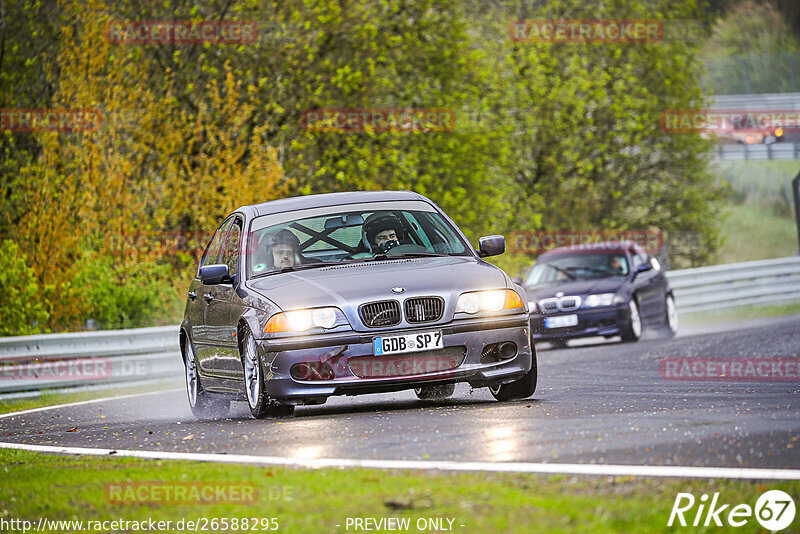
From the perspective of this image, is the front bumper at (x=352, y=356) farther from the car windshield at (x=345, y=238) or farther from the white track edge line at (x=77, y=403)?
the white track edge line at (x=77, y=403)

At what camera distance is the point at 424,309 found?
34.5 feet

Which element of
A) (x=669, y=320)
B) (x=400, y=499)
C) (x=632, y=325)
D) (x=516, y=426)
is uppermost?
(x=400, y=499)

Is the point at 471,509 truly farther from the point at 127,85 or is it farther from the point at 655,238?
the point at 655,238

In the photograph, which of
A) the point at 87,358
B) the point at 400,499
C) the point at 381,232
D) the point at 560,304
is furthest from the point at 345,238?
the point at 560,304

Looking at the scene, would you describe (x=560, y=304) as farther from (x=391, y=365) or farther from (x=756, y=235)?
(x=756, y=235)

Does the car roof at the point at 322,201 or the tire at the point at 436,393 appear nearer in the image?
the car roof at the point at 322,201

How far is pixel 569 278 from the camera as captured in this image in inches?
863

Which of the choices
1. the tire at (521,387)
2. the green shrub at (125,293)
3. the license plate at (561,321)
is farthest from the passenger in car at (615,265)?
the tire at (521,387)

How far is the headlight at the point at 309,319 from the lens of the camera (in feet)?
34.2

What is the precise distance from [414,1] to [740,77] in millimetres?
65713

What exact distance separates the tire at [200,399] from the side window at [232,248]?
37.5 inches

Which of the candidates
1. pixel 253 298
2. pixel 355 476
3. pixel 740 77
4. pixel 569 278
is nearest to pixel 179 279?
pixel 569 278

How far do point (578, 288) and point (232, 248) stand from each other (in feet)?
31.3

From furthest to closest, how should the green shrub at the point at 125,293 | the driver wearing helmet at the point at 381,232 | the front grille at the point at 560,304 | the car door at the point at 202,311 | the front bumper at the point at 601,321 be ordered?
the green shrub at the point at 125,293 → the front grille at the point at 560,304 → the front bumper at the point at 601,321 → the car door at the point at 202,311 → the driver wearing helmet at the point at 381,232
